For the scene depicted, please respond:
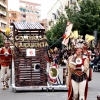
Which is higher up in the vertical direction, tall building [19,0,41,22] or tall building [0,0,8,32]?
tall building [19,0,41,22]

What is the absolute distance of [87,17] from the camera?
42.8 metres

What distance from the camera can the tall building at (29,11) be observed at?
6560 inches

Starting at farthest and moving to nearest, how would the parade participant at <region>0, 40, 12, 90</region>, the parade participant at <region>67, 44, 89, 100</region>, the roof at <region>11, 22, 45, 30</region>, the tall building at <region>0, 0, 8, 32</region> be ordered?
the tall building at <region>0, 0, 8, 32</region> → the parade participant at <region>0, 40, 12, 90</region> → the roof at <region>11, 22, 45, 30</region> → the parade participant at <region>67, 44, 89, 100</region>

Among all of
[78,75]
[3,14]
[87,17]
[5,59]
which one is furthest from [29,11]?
[78,75]

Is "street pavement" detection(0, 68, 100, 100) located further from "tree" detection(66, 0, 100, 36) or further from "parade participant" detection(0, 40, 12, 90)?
"tree" detection(66, 0, 100, 36)

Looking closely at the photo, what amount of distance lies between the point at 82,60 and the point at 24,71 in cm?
516

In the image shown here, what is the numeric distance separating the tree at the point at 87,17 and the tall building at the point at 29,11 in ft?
380

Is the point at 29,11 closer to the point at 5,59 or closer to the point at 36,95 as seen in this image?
the point at 5,59

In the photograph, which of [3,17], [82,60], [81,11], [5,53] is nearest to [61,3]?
[3,17]

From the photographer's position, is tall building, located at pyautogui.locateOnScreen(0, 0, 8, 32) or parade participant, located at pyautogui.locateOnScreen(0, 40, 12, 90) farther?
tall building, located at pyautogui.locateOnScreen(0, 0, 8, 32)

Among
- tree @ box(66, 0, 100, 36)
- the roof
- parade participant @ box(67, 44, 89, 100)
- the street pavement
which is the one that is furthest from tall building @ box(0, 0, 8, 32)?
parade participant @ box(67, 44, 89, 100)

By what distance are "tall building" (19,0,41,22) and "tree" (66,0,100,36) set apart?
380 ft

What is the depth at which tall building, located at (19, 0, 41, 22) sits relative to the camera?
547 feet

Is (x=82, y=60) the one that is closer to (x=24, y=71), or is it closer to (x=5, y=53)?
(x=24, y=71)
